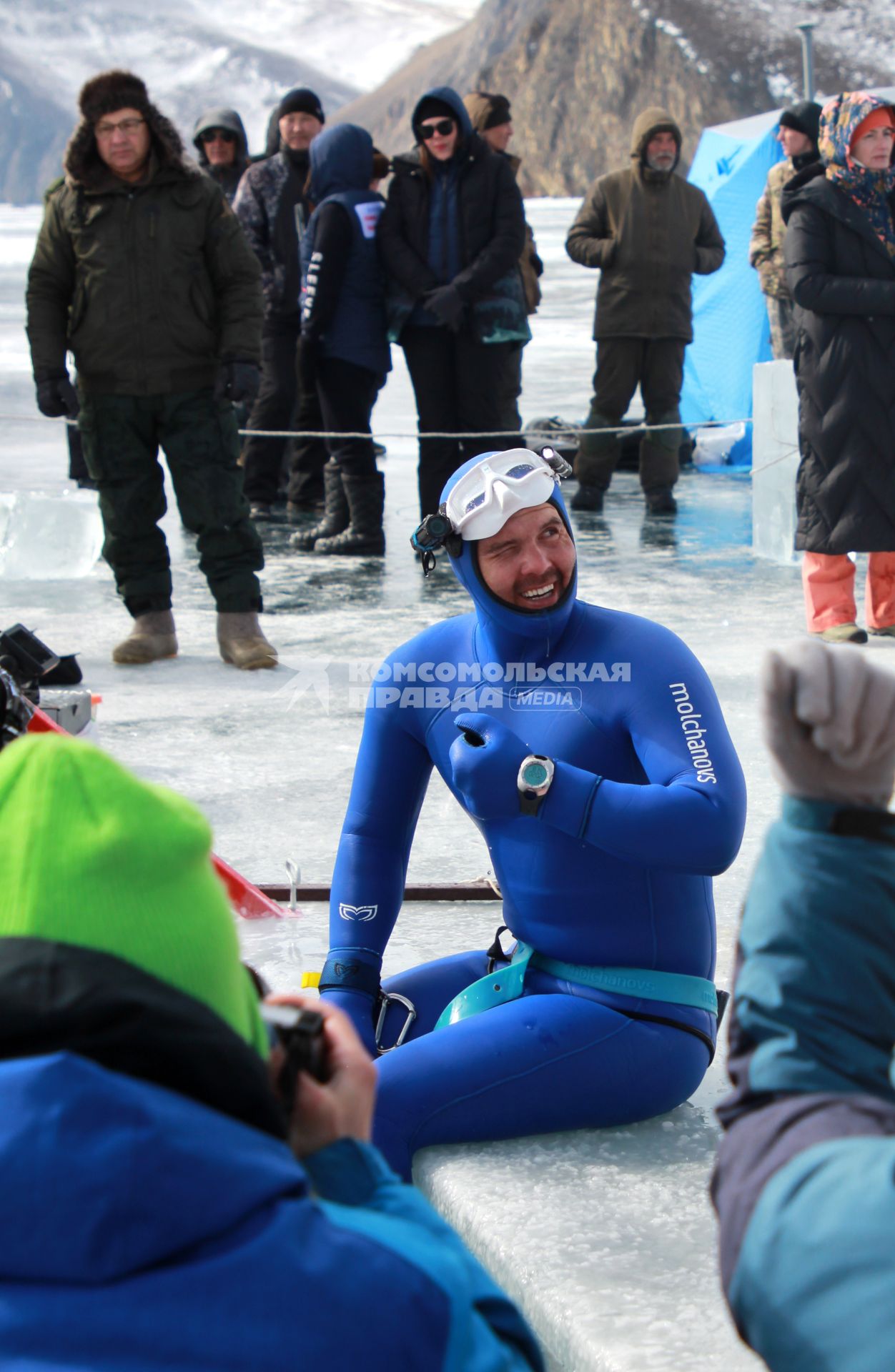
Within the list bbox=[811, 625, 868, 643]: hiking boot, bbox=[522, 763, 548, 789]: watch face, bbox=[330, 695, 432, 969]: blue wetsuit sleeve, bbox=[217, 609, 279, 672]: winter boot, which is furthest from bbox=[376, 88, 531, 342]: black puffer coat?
bbox=[522, 763, 548, 789]: watch face

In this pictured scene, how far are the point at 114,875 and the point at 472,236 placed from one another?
5.90 meters

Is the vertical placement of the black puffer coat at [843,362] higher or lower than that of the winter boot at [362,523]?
higher

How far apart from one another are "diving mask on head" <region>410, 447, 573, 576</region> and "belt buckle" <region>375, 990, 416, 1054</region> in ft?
2.18

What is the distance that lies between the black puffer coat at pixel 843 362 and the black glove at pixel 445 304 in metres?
1.73

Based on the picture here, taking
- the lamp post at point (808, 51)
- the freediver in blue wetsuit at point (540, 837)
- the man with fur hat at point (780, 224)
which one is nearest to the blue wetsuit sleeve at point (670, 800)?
the freediver in blue wetsuit at point (540, 837)

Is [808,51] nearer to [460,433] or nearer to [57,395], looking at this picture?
[460,433]

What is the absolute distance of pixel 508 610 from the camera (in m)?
2.14

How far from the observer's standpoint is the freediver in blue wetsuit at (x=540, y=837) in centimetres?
188

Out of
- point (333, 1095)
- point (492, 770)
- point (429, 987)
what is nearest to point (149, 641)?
point (429, 987)

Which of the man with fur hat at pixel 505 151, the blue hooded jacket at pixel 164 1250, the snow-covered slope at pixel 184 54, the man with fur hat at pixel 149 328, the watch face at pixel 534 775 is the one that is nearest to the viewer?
the blue hooded jacket at pixel 164 1250

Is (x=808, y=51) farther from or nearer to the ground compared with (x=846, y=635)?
farther from the ground

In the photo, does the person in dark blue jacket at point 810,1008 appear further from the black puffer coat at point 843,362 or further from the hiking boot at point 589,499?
the hiking boot at point 589,499

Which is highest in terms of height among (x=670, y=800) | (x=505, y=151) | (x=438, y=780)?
(x=505, y=151)

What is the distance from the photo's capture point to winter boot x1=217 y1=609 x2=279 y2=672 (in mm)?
4980
